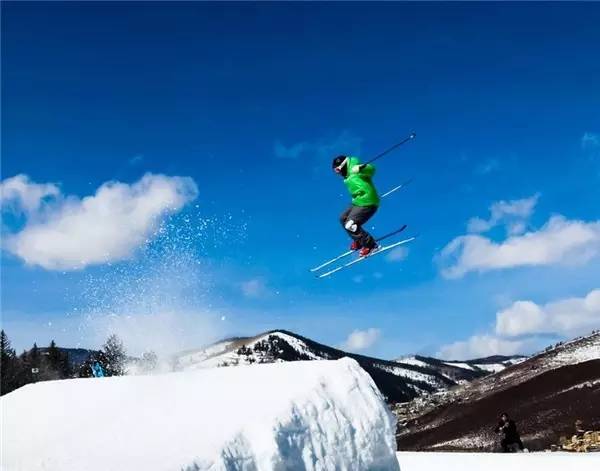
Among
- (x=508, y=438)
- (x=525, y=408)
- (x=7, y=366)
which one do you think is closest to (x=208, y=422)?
(x=508, y=438)

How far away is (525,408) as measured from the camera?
140 ft

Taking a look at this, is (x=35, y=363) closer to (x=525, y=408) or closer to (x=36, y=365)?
(x=36, y=365)

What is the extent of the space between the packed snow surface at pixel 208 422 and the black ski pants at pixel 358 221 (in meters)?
4.20

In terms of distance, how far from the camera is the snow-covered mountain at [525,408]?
36.2 meters

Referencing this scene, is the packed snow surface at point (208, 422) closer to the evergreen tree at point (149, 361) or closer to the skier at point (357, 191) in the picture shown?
the evergreen tree at point (149, 361)

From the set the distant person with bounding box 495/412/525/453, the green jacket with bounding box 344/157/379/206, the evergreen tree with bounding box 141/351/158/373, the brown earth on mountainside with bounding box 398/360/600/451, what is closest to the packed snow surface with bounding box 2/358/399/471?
the evergreen tree with bounding box 141/351/158/373

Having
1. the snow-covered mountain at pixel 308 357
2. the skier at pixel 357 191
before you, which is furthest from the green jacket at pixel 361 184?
the snow-covered mountain at pixel 308 357

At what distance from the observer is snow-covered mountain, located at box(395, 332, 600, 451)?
36.2 m

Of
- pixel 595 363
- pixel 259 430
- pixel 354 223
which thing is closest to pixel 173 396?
pixel 259 430

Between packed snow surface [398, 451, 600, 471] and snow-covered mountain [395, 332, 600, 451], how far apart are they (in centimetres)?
1487

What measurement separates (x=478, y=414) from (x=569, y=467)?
3070 cm

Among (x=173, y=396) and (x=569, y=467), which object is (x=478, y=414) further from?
(x=173, y=396)

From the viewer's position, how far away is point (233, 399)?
9.05 meters

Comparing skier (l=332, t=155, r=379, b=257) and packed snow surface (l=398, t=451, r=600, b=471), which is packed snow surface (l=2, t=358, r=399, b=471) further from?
packed snow surface (l=398, t=451, r=600, b=471)
